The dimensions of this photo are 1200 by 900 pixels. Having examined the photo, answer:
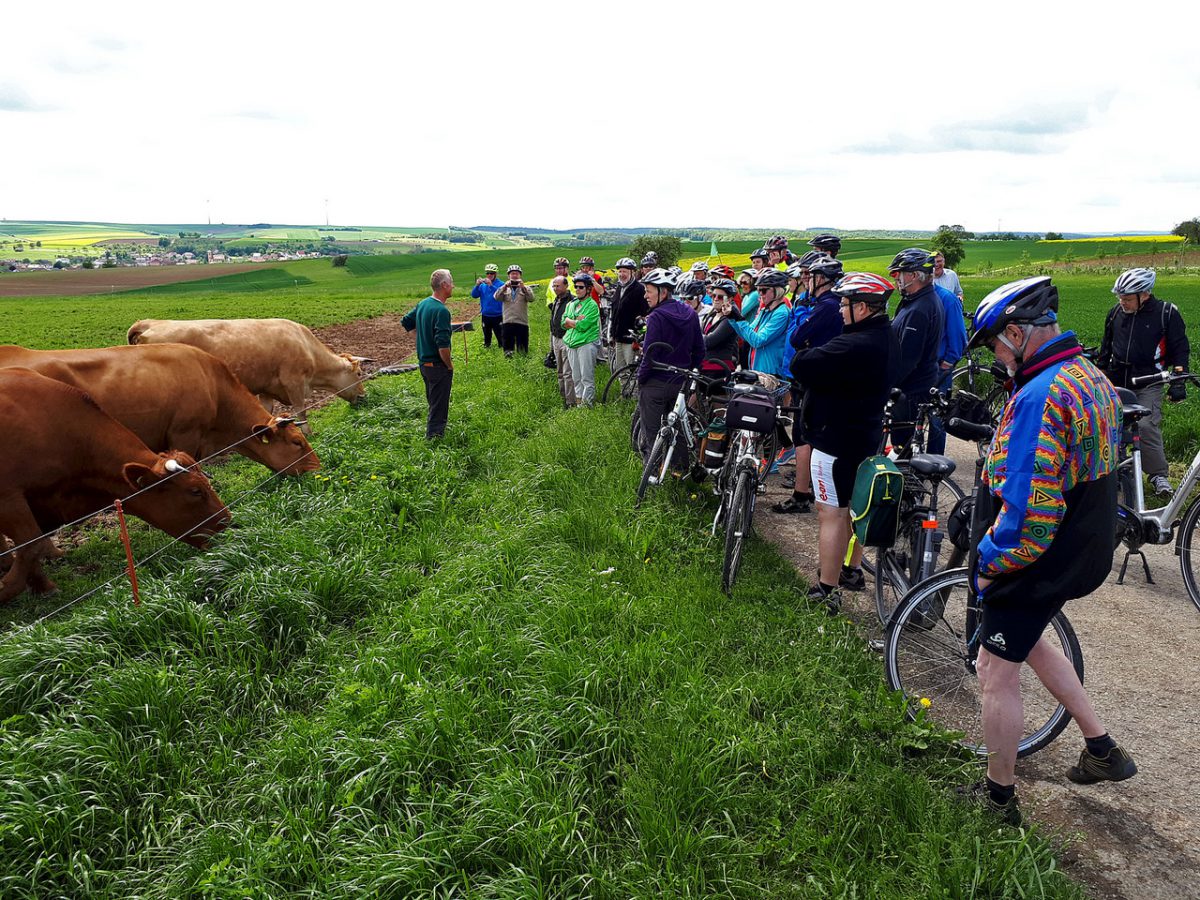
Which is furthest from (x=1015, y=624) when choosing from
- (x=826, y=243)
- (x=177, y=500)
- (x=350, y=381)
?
(x=350, y=381)

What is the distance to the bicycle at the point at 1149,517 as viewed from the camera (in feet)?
16.2

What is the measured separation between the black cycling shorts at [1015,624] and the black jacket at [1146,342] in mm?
4843

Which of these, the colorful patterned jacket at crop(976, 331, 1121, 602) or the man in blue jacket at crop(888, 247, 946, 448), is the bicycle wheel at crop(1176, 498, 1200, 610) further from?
the colorful patterned jacket at crop(976, 331, 1121, 602)

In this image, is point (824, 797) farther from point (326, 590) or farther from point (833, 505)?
point (326, 590)

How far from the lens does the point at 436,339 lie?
821 centimetres

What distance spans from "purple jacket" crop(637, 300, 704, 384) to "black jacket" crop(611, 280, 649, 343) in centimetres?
291

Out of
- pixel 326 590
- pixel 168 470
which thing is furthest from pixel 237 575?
pixel 168 470

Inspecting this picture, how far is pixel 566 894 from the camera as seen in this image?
106 inches

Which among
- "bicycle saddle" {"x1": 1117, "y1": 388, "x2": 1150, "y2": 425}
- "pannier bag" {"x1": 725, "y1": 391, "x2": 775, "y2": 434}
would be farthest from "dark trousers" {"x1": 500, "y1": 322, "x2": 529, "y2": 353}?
"bicycle saddle" {"x1": 1117, "y1": 388, "x2": 1150, "y2": 425}

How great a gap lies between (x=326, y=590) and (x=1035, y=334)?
4.50 m

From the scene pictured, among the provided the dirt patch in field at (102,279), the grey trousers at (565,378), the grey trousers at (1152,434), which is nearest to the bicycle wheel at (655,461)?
the grey trousers at (1152,434)

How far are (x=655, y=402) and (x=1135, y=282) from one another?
4435mm

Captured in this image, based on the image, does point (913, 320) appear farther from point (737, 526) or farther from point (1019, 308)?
point (1019, 308)

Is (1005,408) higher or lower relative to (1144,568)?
higher
